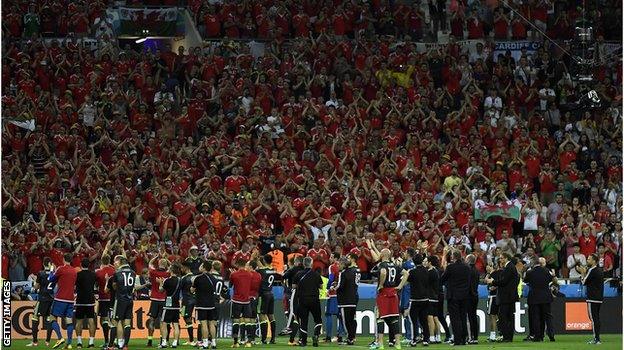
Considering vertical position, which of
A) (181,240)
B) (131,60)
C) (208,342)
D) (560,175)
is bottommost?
(208,342)

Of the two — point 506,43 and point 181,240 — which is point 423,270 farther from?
point 506,43

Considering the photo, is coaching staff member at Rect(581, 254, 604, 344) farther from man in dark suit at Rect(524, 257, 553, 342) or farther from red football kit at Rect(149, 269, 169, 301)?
red football kit at Rect(149, 269, 169, 301)

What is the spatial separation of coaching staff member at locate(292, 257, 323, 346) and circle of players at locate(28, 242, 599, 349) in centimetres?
2

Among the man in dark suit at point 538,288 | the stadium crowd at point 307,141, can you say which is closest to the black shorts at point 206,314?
the stadium crowd at point 307,141

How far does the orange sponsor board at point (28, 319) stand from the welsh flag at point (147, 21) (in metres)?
13.3

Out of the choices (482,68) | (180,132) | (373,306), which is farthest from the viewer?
(482,68)

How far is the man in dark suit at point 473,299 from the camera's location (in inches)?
969

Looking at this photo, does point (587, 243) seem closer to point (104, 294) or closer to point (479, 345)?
point (479, 345)

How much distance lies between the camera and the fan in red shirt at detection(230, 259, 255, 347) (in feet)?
80.4

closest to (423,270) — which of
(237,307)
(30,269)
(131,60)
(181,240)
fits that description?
(237,307)

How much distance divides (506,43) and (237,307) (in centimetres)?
1829

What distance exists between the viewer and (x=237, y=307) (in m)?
24.6

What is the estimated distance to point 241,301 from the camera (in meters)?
24.6

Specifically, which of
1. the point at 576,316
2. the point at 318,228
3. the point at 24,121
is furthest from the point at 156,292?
the point at 576,316
